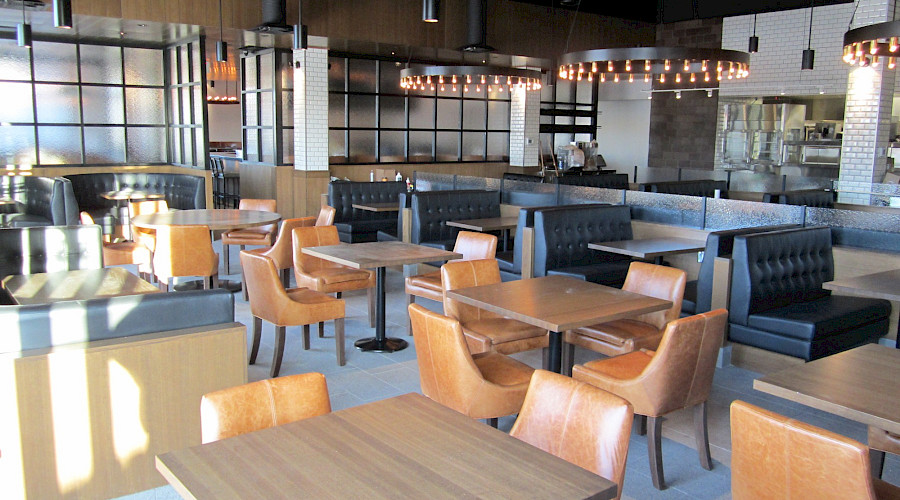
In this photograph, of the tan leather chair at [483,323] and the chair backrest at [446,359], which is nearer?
the chair backrest at [446,359]

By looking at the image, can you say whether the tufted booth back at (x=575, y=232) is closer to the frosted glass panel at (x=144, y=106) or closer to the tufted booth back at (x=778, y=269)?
the tufted booth back at (x=778, y=269)

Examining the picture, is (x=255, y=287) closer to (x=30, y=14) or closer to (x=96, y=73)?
(x=30, y=14)

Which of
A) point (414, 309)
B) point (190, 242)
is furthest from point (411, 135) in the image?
point (414, 309)

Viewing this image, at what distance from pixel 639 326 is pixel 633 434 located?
755 mm

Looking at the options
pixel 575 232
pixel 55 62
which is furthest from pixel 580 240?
pixel 55 62

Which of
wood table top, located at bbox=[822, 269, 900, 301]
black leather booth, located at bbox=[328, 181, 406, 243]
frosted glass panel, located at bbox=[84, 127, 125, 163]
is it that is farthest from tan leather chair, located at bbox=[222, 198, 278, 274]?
wood table top, located at bbox=[822, 269, 900, 301]

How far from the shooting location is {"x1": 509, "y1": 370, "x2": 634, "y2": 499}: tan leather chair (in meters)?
2.19

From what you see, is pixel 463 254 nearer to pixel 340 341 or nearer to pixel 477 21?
pixel 340 341

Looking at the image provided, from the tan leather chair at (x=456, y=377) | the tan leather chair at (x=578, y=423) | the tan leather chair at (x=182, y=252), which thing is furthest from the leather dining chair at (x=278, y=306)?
the tan leather chair at (x=578, y=423)

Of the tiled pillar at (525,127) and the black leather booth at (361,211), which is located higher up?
the tiled pillar at (525,127)

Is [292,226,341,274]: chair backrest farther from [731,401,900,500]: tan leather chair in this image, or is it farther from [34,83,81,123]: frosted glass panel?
[34,83,81,123]: frosted glass panel

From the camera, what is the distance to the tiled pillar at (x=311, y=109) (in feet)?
35.4

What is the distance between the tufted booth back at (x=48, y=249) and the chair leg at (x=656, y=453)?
→ 12.6 feet

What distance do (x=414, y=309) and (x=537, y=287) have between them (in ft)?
3.76
